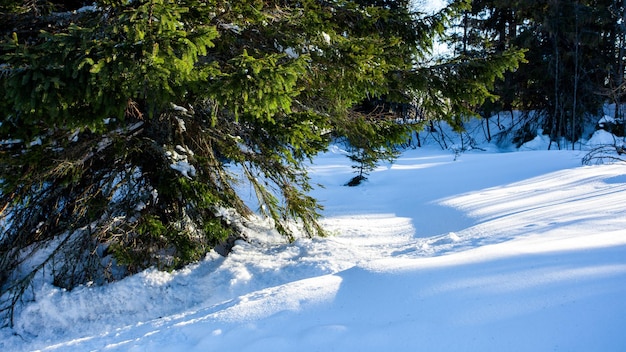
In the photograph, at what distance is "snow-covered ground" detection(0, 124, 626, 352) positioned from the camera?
8.62 feet

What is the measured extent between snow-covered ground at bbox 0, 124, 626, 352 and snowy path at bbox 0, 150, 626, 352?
0.01m

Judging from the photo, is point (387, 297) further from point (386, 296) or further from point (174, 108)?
point (174, 108)

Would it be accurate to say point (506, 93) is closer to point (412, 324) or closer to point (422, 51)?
point (422, 51)

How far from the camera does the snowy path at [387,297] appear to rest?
2.63 meters

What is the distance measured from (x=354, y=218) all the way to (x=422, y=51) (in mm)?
4004

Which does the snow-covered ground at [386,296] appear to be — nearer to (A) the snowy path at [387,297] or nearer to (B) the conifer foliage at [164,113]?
(A) the snowy path at [387,297]

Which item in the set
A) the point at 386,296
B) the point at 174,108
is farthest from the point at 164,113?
the point at 386,296

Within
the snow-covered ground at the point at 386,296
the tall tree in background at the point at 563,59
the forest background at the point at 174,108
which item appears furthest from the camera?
the tall tree in background at the point at 563,59

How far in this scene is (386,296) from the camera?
3.28 m

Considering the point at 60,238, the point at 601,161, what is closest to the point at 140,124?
the point at 60,238

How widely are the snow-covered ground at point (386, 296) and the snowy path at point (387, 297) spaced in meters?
0.01

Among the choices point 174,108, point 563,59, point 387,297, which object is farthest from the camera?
point 563,59

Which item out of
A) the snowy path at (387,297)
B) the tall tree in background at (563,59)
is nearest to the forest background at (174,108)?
the snowy path at (387,297)

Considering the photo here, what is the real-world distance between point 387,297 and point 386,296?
0.02 m
